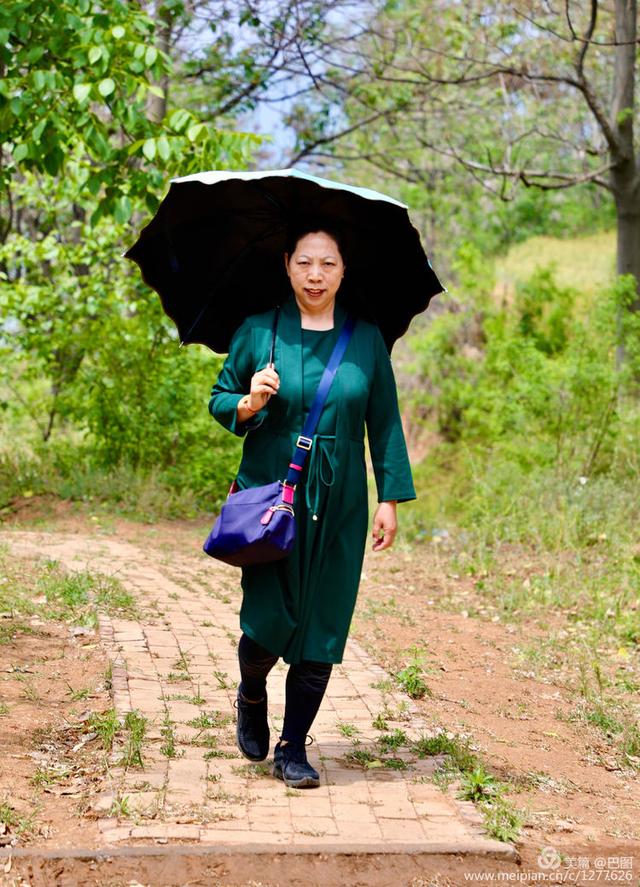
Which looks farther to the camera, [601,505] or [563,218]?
[563,218]

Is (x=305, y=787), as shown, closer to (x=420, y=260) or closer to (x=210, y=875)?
(x=210, y=875)

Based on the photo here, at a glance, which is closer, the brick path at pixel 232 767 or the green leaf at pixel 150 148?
the brick path at pixel 232 767

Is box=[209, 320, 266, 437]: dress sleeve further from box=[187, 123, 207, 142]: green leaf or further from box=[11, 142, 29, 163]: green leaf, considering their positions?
box=[11, 142, 29, 163]: green leaf

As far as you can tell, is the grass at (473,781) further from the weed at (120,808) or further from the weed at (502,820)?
the weed at (120,808)

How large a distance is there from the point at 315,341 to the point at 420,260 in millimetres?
549

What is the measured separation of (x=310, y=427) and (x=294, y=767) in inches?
50.1

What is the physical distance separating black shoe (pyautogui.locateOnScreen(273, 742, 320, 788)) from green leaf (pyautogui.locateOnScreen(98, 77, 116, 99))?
4319 millimetres

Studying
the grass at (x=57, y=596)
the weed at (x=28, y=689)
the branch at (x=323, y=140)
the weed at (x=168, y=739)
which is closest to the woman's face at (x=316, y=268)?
the weed at (x=168, y=739)

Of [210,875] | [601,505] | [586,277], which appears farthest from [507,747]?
[586,277]

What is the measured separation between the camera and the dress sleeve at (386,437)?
14.0ft

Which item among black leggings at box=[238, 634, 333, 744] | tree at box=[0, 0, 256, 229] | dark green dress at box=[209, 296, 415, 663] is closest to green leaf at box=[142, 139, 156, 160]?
tree at box=[0, 0, 256, 229]

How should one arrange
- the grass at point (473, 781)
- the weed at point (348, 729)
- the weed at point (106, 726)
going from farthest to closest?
the weed at point (348, 729), the weed at point (106, 726), the grass at point (473, 781)

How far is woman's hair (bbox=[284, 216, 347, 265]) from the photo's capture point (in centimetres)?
417

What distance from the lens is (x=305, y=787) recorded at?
4164 mm
